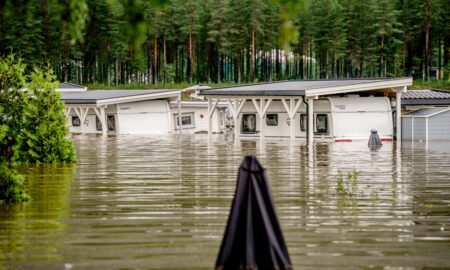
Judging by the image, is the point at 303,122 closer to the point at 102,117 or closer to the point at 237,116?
the point at 237,116

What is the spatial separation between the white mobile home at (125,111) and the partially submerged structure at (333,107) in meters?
7.75

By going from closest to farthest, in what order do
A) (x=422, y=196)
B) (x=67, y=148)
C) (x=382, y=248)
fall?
(x=382, y=248), (x=422, y=196), (x=67, y=148)

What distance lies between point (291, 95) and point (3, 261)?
2860cm

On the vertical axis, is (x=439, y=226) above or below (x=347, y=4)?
below

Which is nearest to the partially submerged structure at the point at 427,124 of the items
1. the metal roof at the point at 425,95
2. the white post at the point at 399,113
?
the white post at the point at 399,113

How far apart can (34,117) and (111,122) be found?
25584 millimetres

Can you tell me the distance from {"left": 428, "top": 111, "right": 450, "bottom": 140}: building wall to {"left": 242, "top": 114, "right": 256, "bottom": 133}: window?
8716 mm

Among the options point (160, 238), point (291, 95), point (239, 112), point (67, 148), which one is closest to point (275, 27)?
point (239, 112)

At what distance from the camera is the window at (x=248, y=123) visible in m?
42.6

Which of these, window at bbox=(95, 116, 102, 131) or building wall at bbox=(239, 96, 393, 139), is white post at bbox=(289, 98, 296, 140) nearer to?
building wall at bbox=(239, 96, 393, 139)

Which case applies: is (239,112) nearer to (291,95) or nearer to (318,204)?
(291,95)

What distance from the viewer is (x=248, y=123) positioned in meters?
42.9

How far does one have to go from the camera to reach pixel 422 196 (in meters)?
16.2

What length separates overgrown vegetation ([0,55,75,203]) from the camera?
20.3m
